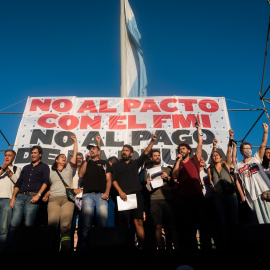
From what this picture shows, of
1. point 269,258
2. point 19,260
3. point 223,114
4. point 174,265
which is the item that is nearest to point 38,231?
point 19,260

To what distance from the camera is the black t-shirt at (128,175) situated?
3588 millimetres

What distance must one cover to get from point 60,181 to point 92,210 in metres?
0.83

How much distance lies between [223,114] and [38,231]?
15.7ft

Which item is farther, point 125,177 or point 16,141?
point 16,141

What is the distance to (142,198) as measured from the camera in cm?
351

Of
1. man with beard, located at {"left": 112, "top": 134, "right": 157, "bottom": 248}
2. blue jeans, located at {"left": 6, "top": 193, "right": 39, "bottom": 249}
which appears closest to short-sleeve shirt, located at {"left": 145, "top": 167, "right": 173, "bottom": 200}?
man with beard, located at {"left": 112, "top": 134, "right": 157, "bottom": 248}

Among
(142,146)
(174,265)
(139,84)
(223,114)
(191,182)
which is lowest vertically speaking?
(174,265)

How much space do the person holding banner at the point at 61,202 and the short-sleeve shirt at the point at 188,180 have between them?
1.60 m

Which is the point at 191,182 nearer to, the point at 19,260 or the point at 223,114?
the point at 19,260

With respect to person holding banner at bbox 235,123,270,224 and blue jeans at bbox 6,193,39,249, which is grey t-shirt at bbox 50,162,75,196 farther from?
person holding banner at bbox 235,123,270,224

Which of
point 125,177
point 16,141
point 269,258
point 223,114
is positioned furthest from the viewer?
point 223,114

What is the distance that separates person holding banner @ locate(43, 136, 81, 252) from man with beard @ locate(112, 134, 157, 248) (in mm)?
690

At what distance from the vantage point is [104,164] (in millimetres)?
3887

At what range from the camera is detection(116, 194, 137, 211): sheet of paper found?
3377mm
